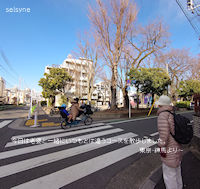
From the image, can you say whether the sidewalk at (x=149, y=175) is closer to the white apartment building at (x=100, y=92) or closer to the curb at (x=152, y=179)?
the curb at (x=152, y=179)

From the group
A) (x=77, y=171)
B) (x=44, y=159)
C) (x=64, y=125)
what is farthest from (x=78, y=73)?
(x=77, y=171)

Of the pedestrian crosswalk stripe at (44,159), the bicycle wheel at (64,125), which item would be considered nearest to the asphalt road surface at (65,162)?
the pedestrian crosswalk stripe at (44,159)

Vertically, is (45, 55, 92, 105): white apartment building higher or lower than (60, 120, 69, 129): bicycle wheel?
higher

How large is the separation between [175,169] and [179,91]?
25627 millimetres

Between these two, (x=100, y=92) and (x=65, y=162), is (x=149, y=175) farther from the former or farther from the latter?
(x=100, y=92)

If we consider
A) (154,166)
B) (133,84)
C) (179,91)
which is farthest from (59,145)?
(179,91)

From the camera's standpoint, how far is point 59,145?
3.83m

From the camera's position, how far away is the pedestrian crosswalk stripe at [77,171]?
6.70ft

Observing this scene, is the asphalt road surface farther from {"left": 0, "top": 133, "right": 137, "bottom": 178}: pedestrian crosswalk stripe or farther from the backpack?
the backpack

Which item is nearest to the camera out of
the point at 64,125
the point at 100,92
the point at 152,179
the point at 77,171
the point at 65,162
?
the point at 152,179

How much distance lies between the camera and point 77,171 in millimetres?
2453

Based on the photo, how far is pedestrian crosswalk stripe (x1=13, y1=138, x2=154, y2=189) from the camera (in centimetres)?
204

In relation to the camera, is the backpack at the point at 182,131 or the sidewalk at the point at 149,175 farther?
the sidewalk at the point at 149,175

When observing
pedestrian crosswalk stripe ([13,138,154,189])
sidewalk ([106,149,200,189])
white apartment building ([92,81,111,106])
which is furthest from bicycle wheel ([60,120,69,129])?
white apartment building ([92,81,111,106])
